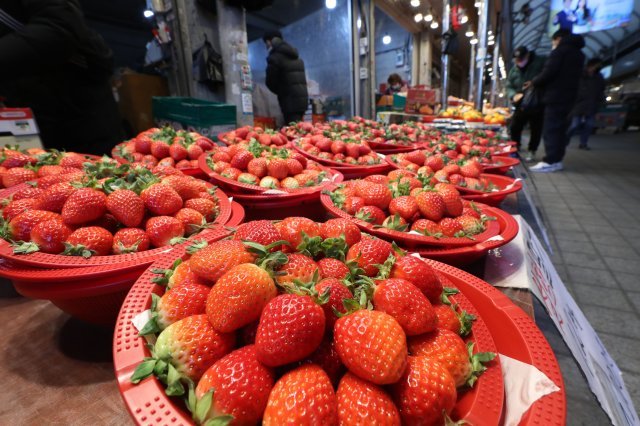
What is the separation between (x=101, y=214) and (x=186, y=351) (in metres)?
0.82

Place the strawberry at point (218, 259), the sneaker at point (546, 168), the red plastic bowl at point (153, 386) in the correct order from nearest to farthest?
1. the red plastic bowl at point (153, 386)
2. the strawberry at point (218, 259)
3. the sneaker at point (546, 168)

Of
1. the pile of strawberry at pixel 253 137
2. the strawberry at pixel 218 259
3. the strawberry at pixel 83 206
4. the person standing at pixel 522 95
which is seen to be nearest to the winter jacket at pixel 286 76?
the pile of strawberry at pixel 253 137

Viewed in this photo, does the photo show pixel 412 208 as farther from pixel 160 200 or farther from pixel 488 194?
pixel 160 200

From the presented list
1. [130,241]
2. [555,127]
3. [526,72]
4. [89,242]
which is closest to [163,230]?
[130,241]

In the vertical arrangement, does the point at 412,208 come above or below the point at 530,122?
below

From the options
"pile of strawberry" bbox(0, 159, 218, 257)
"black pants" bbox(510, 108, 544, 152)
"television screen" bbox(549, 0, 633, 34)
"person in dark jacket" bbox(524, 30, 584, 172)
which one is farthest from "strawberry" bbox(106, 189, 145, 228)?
"television screen" bbox(549, 0, 633, 34)

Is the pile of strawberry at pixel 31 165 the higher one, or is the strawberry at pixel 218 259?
the pile of strawberry at pixel 31 165

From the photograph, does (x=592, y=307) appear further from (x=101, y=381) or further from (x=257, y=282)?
(x=101, y=381)

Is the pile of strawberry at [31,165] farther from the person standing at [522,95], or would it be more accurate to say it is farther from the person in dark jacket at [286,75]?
the person standing at [522,95]

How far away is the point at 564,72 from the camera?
5.23 metres

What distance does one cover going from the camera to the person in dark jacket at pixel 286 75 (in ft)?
18.1

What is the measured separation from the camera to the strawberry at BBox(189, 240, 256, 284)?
0.78 meters

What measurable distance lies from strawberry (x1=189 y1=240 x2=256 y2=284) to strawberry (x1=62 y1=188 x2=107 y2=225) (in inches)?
23.8

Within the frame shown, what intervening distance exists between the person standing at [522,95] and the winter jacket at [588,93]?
250 cm
